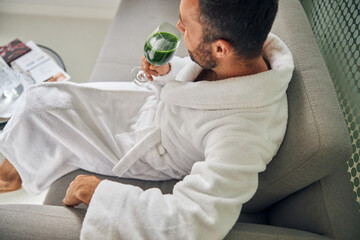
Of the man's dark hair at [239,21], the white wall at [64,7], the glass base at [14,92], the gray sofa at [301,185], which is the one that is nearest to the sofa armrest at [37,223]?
the gray sofa at [301,185]

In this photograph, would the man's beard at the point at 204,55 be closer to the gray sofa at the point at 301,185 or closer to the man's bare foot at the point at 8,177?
the gray sofa at the point at 301,185

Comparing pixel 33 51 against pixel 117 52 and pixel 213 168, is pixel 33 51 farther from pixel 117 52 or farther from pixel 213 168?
pixel 213 168

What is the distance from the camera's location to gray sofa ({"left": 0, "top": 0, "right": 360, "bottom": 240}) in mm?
807

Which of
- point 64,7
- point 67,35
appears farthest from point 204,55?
point 64,7

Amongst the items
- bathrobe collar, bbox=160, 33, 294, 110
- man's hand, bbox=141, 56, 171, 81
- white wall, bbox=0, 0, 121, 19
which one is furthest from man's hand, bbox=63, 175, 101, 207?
white wall, bbox=0, 0, 121, 19

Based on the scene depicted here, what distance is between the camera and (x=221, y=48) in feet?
2.78

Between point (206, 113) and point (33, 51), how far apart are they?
1684 millimetres

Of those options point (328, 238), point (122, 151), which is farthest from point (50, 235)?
point (328, 238)

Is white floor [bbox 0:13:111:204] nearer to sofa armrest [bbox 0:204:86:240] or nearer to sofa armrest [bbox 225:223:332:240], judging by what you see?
sofa armrest [bbox 0:204:86:240]

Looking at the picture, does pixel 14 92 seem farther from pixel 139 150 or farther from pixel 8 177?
pixel 139 150

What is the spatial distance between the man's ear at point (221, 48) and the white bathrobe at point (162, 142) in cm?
9

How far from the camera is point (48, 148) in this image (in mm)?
1140

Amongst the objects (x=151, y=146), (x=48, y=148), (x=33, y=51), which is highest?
(x=151, y=146)

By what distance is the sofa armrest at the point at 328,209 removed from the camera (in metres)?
0.83
